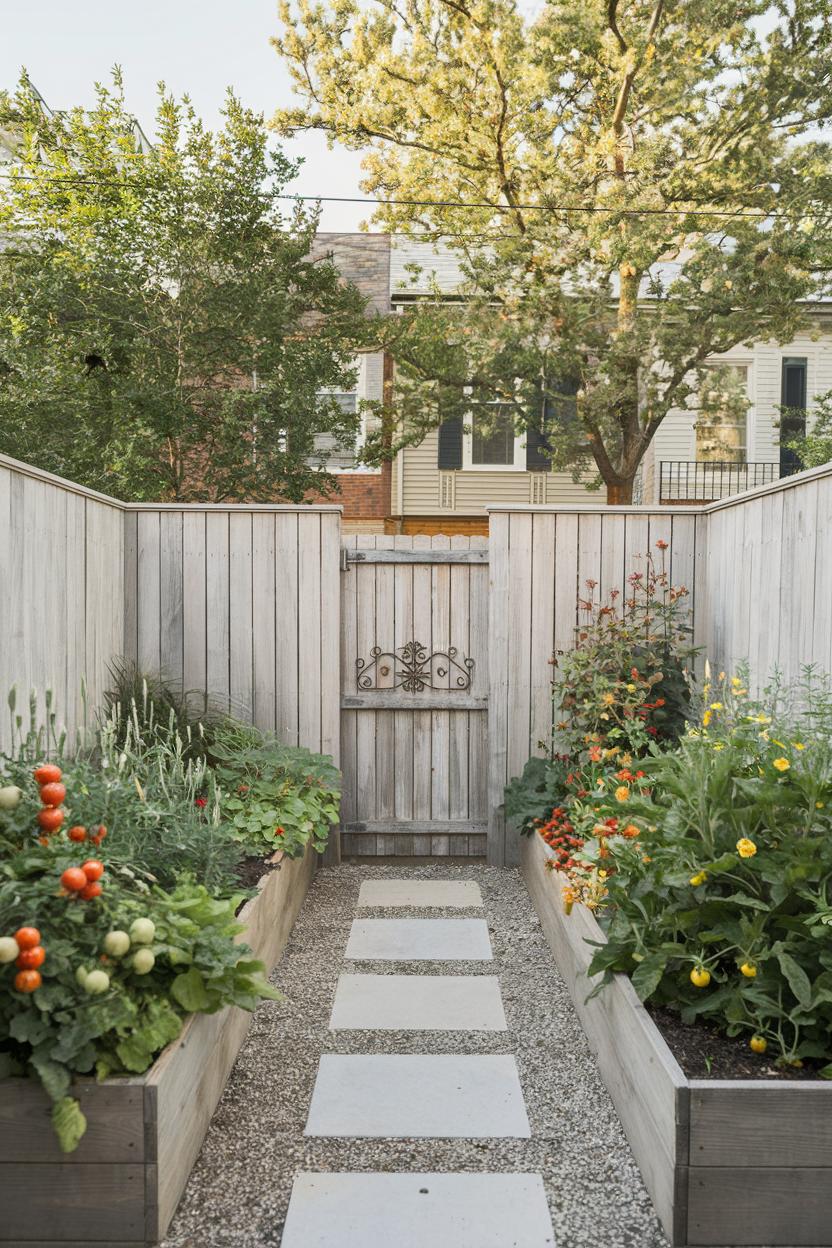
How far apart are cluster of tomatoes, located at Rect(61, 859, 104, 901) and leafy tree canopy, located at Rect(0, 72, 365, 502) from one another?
24.9 ft

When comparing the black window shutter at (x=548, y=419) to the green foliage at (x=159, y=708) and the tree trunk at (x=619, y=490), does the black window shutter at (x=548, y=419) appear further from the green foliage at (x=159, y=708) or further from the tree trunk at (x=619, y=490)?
the green foliage at (x=159, y=708)

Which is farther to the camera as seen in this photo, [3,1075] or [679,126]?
[679,126]

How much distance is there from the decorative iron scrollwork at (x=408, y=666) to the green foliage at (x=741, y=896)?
2656 mm

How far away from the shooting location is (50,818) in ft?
6.95

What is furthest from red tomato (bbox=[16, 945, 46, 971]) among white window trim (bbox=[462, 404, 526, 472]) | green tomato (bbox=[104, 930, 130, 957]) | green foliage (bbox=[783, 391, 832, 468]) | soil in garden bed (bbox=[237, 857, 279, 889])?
white window trim (bbox=[462, 404, 526, 472])

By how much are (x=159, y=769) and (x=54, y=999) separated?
140cm

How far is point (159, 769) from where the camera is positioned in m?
3.24

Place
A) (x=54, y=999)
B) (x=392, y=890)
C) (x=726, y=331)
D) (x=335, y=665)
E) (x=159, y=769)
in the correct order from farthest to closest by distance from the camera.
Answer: (x=726, y=331), (x=335, y=665), (x=392, y=890), (x=159, y=769), (x=54, y=999)

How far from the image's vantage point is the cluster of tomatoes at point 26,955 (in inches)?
69.4

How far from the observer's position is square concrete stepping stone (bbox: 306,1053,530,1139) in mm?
2416

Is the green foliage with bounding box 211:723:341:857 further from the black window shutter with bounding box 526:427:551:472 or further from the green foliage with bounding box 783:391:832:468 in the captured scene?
the black window shutter with bounding box 526:427:551:472

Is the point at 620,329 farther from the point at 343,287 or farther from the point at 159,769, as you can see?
the point at 159,769

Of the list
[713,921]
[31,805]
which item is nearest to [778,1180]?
[713,921]

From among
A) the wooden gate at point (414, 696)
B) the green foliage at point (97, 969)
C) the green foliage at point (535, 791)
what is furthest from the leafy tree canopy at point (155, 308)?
the green foliage at point (97, 969)
